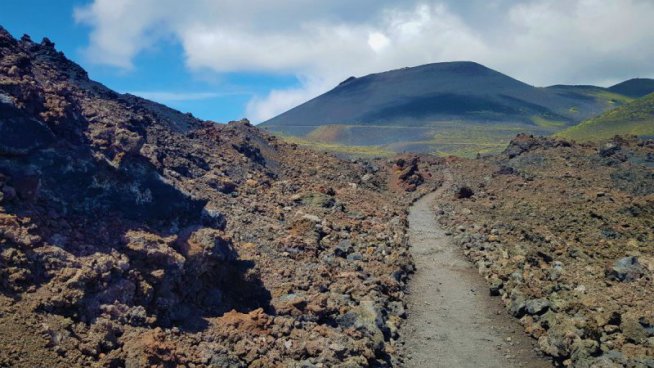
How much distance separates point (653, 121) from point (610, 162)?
34.6 m

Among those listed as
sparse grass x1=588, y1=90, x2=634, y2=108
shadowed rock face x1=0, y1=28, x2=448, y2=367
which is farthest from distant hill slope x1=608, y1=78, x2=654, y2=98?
shadowed rock face x1=0, y1=28, x2=448, y2=367

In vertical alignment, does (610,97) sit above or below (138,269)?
above

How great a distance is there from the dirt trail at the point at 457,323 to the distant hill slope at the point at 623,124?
172ft

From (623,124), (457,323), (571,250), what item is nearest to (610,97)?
(623,124)

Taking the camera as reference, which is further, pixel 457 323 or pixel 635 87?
pixel 635 87

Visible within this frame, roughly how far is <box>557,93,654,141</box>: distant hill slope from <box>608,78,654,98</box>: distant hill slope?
10486 centimetres

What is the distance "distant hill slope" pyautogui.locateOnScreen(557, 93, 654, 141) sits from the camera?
60.8 metres

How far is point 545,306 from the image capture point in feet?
37.2

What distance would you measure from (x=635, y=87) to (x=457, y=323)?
19119 centimetres

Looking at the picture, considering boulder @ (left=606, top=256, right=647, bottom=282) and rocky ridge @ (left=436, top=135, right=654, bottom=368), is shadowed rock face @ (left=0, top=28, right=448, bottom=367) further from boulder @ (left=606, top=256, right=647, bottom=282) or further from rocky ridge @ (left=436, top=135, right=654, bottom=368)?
boulder @ (left=606, top=256, right=647, bottom=282)

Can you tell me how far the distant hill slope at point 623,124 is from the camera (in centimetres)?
6077

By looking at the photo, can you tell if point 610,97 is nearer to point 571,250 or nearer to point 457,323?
Answer: point 571,250

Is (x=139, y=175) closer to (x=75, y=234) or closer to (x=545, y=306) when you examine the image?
(x=75, y=234)

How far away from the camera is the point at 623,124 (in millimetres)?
64688
